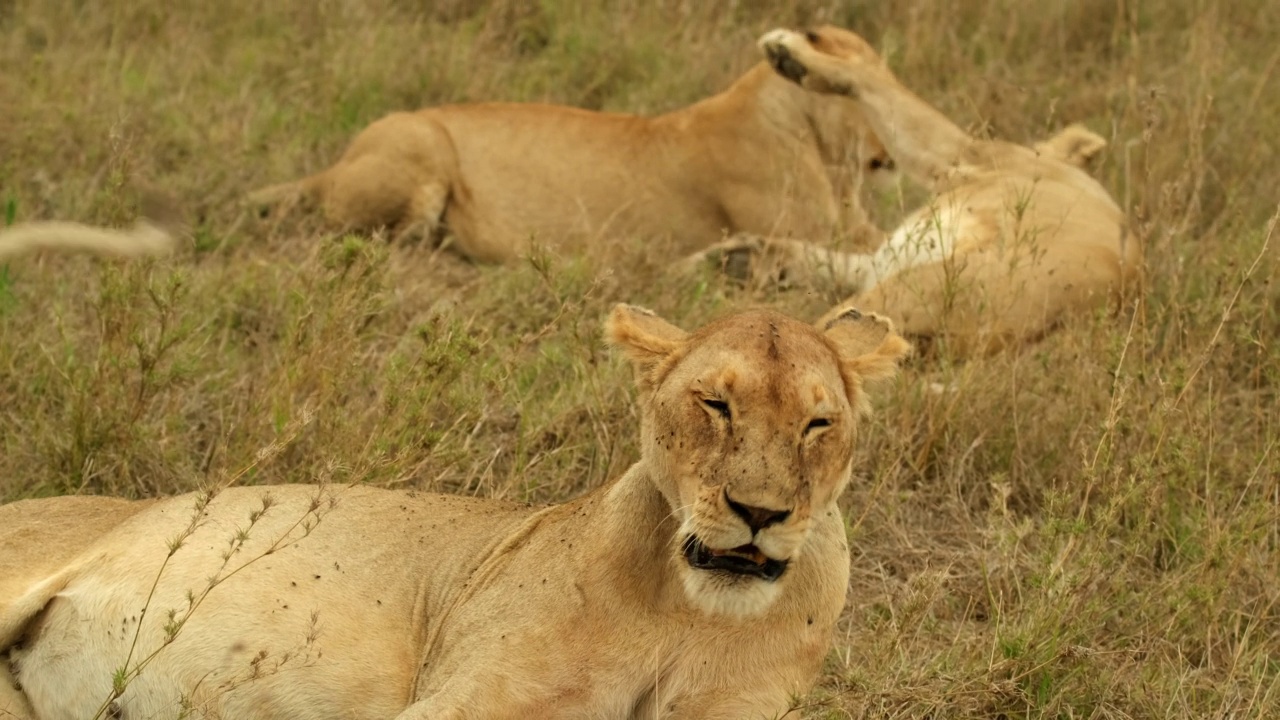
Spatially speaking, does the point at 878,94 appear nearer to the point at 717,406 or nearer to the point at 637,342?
the point at 637,342

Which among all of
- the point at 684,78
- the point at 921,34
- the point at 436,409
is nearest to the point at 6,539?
the point at 436,409

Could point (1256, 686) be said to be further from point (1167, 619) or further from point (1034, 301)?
point (1034, 301)

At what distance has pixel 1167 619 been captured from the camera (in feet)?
13.7

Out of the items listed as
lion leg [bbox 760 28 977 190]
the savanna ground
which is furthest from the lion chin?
lion leg [bbox 760 28 977 190]

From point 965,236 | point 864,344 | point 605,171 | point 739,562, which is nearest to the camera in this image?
point 739,562

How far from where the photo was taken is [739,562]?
9.87 feet

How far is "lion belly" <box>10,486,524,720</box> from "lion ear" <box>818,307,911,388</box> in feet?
2.66

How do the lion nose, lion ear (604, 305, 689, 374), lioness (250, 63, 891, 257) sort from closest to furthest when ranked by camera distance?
the lion nose, lion ear (604, 305, 689, 374), lioness (250, 63, 891, 257)

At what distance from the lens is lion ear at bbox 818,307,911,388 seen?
3340 millimetres

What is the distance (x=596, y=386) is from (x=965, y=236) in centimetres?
180

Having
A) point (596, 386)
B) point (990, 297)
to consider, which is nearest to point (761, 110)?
point (990, 297)

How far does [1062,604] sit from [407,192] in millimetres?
3427

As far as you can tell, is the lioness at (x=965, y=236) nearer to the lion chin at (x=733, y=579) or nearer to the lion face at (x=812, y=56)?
the lion face at (x=812, y=56)

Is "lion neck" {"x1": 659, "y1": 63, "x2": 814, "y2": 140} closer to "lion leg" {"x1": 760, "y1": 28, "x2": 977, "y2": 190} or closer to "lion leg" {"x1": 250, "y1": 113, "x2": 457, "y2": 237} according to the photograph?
"lion leg" {"x1": 760, "y1": 28, "x2": 977, "y2": 190}
